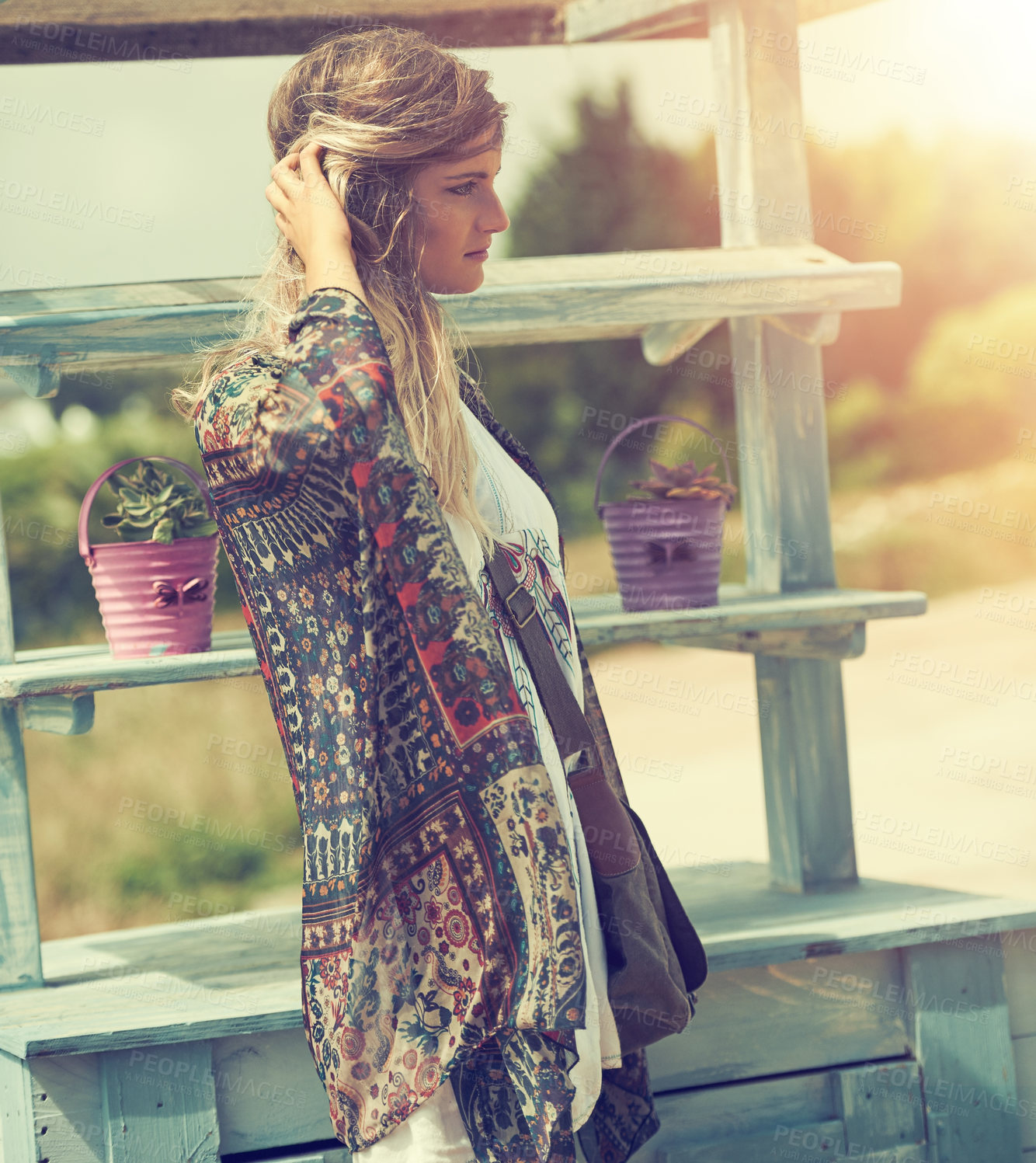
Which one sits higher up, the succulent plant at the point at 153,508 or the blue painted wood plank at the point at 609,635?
the succulent plant at the point at 153,508

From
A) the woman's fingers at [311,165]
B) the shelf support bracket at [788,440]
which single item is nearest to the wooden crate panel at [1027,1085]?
the shelf support bracket at [788,440]

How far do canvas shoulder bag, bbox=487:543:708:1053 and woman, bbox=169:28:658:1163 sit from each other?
3 cm

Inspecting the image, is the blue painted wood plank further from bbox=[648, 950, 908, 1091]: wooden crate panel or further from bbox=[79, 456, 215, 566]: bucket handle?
bbox=[648, 950, 908, 1091]: wooden crate panel

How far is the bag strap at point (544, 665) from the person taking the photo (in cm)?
163

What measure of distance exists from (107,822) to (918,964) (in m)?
7.22

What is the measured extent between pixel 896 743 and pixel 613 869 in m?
8.31

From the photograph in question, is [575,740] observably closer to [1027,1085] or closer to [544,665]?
[544,665]

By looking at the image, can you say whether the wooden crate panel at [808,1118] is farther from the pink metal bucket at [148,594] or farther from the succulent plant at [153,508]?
the succulent plant at [153,508]

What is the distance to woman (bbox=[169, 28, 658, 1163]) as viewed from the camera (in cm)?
143

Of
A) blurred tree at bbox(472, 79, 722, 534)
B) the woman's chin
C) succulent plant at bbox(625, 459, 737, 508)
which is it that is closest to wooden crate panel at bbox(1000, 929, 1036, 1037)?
succulent plant at bbox(625, 459, 737, 508)

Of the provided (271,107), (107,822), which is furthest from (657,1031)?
(107,822)

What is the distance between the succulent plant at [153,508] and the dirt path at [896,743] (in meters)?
3.90

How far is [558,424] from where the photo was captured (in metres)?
10.8

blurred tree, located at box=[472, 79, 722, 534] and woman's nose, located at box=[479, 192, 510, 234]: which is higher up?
blurred tree, located at box=[472, 79, 722, 534]
